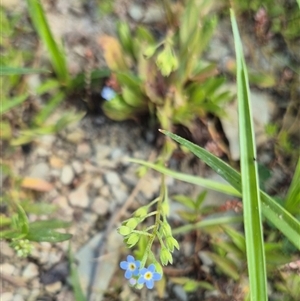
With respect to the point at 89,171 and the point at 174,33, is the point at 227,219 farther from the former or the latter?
the point at 174,33

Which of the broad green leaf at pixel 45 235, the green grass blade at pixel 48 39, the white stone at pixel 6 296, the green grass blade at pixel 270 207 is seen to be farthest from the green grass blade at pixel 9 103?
the green grass blade at pixel 270 207

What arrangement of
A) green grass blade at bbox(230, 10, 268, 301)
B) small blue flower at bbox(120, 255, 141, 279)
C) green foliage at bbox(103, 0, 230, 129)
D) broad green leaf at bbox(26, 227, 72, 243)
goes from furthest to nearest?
green foliage at bbox(103, 0, 230, 129) < broad green leaf at bbox(26, 227, 72, 243) < small blue flower at bbox(120, 255, 141, 279) < green grass blade at bbox(230, 10, 268, 301)

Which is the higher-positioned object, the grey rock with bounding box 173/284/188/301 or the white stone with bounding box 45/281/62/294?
the grey rock with bounding box 173/284/188/301

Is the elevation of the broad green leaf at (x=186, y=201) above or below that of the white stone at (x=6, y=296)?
above

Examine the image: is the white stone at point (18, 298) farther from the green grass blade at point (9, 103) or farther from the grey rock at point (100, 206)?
the green grass blade at point (9, 103)

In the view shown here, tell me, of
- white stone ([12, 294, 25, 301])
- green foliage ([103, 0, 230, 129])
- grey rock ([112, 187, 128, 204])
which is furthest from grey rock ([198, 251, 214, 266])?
white stone ([12, 294, 25, 301])

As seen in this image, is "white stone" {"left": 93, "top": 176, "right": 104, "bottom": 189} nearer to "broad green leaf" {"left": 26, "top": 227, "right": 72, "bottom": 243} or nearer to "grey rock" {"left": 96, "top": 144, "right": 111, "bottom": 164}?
"grey rock" {"left": 96, "top": 144, "right": 111, "bottom": 164}
